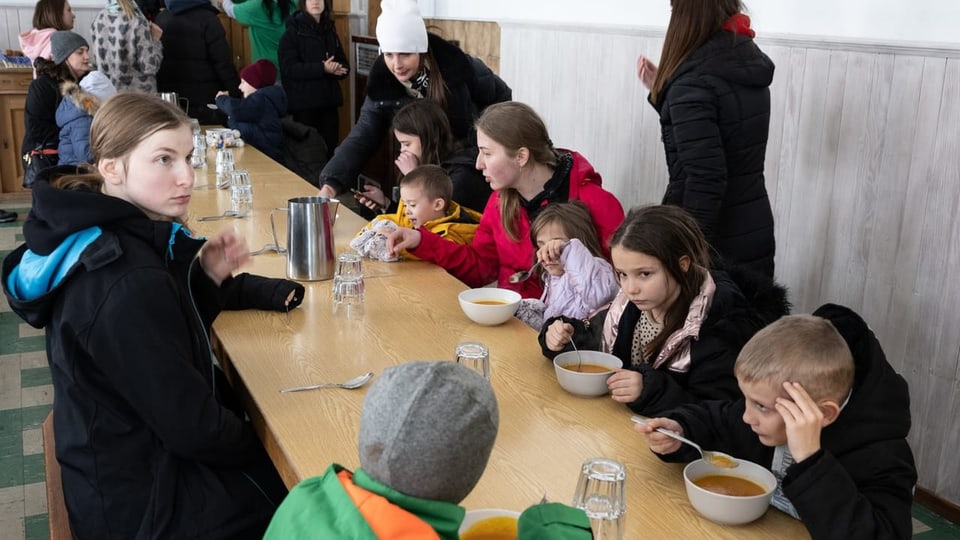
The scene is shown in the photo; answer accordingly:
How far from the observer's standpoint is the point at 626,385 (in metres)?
1.64

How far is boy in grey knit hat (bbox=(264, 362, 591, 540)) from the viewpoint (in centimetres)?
86

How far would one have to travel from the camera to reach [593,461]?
4.03 ft

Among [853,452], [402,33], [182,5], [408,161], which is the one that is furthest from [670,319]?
[182,5]

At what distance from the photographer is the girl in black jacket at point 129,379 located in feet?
4.95

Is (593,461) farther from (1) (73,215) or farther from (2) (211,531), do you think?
(1) (73,215)

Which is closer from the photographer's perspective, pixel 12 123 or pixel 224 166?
pixel 224 166

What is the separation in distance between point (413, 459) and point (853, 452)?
2.67 feet

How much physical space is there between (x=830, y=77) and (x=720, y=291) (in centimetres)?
147

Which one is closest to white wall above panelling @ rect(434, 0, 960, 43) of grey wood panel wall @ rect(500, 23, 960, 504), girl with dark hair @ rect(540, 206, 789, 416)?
grey wood panel wall @ rect(500, 23, 960, 504)

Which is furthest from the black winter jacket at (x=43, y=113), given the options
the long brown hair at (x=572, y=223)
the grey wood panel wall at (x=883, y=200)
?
the grey wood panel wall at (x=883, y=200)

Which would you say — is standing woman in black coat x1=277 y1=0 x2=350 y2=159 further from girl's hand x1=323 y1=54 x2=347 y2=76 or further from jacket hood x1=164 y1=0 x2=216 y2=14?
jacket hood x1=164 y1=0 x2=216 y2=14

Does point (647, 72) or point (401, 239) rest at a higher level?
point (647, 72)

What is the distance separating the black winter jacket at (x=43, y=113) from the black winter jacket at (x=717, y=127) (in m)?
3.73

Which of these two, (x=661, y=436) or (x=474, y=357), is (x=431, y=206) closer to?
(x=474, y=357)
